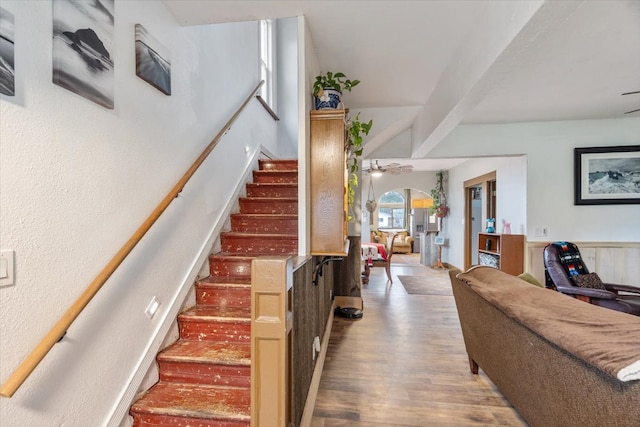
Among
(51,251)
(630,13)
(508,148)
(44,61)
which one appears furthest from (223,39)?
(508,148)

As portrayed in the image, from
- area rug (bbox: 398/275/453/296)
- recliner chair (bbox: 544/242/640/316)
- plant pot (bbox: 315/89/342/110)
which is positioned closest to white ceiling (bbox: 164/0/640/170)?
plant pot (bbox: 315/89/342/110)

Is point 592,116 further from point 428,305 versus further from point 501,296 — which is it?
point 501,296

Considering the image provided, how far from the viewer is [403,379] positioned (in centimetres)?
228

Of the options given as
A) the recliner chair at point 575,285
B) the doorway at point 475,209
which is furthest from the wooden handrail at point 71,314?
the doorway at point 475,209

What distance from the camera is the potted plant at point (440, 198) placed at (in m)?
7.56

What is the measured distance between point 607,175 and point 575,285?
6.07ft

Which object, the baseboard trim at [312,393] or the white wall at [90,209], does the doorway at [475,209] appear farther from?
the white wall at [90,209]

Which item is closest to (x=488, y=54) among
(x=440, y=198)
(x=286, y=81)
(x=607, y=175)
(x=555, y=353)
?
(x=555, y=353)

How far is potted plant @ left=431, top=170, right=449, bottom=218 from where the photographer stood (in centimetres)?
756

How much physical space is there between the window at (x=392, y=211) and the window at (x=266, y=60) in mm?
9343

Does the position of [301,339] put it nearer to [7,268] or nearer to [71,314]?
[71,314]

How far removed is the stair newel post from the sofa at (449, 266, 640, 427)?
1158mm

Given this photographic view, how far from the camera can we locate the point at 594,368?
3.66ft

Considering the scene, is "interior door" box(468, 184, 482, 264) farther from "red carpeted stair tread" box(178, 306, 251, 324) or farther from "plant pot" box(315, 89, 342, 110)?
"red carpeted stair tread" box(178, 306, 251, 324)
